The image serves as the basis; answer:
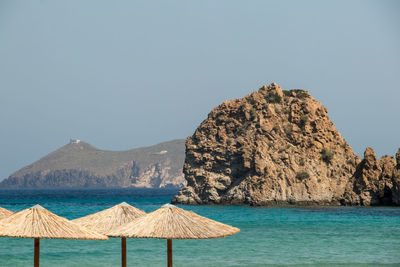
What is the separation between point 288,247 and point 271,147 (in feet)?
129

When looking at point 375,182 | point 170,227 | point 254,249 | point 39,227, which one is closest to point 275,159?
point 375,182

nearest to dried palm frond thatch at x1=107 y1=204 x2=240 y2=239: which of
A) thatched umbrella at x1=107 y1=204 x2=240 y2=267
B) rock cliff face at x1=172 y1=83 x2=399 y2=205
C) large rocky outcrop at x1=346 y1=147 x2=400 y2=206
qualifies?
thatched umbrella at x1=107 y1=204 x2=240 y2=267

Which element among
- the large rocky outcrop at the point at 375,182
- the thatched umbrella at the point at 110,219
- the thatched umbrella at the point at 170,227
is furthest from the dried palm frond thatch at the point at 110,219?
the large rocky outcrop at the point at 375,182

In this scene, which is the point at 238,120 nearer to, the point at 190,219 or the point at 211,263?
the point at 211,263

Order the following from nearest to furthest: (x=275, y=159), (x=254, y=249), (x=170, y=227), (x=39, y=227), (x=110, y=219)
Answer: (x=39, y=227) → (x=170, y=227) → (x=110, y=219) → (x=254, y=249) → (x=275, y=159)

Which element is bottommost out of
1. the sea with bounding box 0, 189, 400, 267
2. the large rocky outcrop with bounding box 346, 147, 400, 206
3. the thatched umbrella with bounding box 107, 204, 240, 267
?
the sea with bounding box 0, 189, 400, 267

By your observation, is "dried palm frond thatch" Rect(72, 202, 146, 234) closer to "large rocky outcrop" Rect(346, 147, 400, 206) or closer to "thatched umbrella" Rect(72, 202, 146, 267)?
"thatched umbrella" Rect(72, 202, 146, 267)

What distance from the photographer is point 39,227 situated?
15617 millimetres

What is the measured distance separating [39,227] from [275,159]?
5613cm

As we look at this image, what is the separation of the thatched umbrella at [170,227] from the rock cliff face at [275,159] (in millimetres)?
49447

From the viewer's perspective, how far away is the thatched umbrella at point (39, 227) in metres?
15.4

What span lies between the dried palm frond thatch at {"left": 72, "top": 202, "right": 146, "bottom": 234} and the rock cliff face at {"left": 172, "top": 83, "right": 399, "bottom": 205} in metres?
48.5

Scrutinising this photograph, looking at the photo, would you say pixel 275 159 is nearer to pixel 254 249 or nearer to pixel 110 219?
pixel 254 249

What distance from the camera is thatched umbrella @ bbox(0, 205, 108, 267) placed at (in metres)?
15.4
